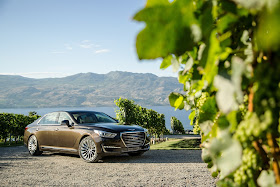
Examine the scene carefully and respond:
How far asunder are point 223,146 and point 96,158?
8194 millimetres

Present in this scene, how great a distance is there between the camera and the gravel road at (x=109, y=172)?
21.1 feet

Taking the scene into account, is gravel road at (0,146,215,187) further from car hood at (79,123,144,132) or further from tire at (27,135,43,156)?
car hood at (79,123,144,132)

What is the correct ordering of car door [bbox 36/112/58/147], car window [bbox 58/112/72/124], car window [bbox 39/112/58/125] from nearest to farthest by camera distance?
car window [bbox 58/112/72/124], car door [bbox 36/112/58/147], car window [bbox 39/112/58/125]

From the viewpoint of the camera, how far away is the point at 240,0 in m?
0.59

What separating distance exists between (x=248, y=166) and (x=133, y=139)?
27.2ft

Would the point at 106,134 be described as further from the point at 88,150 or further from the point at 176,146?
the point at 176,146

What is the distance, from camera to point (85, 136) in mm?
9023

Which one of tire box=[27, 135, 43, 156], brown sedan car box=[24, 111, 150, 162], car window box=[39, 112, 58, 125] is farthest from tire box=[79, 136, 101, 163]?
tire box=[27, 135, 43, 156]

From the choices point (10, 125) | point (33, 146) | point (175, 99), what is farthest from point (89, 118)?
point (10, 125)

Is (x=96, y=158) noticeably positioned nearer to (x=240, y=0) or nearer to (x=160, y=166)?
(x=160, y=166)

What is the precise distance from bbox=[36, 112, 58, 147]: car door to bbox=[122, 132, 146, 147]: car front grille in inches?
109

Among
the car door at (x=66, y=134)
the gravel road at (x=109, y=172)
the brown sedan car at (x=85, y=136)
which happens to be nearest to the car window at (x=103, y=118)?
the brown sedan car at (x=85, y=136)

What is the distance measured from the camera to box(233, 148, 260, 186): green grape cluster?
80 cm

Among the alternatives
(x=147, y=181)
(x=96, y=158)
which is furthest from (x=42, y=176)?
(x=147, y=181)
